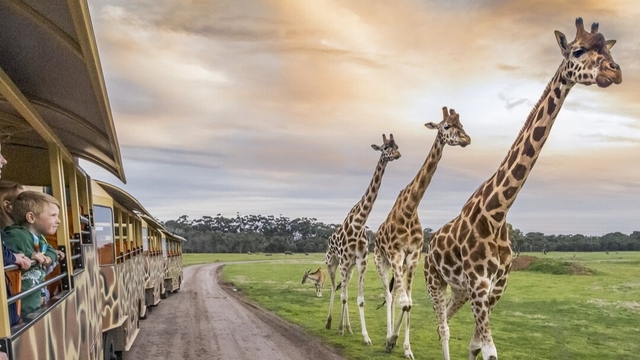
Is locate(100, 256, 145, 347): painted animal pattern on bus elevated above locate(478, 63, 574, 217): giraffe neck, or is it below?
below

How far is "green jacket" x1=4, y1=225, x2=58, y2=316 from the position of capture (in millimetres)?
3338

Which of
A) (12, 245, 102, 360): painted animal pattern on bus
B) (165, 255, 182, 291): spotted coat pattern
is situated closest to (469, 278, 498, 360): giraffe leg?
(12, 245, 102, 360): painted animal pattern on bus

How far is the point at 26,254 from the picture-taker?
3.40 metres

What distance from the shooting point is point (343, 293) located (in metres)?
12.4

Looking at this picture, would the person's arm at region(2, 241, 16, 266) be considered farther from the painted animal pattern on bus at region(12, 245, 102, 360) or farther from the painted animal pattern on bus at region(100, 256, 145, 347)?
the painted animal pattern on bus at region(100, 256, 145, 347)

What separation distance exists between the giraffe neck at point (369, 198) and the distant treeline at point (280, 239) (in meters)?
38.6

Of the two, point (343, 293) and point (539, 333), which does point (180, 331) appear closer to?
point (343, 293)

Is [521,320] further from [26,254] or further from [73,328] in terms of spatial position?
[26,254]

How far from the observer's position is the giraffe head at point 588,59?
239 inches

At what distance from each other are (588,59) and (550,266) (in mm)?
29618

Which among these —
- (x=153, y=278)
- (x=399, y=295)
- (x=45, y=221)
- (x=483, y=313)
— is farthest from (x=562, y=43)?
(x=153, y=278)

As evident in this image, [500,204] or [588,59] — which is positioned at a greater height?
[588,59]

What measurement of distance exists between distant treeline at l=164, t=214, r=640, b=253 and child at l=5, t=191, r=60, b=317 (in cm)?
4790

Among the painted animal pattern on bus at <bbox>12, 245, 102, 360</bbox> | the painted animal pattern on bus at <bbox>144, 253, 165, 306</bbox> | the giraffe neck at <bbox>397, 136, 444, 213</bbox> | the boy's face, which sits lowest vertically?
the painted animal pattern on bus at <bbox>144, 253, 165, 306</bbox>
